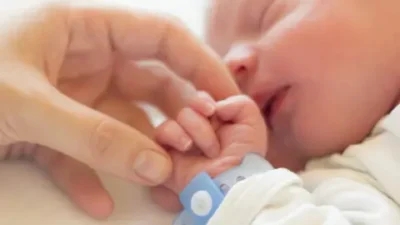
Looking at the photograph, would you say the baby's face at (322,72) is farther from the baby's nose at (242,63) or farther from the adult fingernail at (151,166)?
the adult fingernail at (151,166)

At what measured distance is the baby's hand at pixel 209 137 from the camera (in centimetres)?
65

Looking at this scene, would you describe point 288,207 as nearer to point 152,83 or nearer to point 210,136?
point 210,136

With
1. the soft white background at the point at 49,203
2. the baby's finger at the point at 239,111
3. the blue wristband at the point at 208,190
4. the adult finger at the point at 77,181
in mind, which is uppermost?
the baby's finger at the point at 239,111

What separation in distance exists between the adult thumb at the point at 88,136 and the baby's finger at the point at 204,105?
8 cm

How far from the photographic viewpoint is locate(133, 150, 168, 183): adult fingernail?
60 cm

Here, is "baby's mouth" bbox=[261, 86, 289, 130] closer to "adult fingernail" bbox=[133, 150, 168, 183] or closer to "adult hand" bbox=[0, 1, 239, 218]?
"adult hand" bbox=[0, 1, 239, 218]

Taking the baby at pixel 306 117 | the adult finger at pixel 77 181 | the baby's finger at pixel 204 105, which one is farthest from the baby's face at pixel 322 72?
the adult finger at pixel 77 181

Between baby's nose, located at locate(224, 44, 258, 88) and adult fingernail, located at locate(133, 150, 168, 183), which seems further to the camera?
baby's nose, located at locate(224, 44, 258, 88)

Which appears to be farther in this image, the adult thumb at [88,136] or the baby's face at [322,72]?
the baby's face at [322,72]

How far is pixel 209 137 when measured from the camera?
65 cm

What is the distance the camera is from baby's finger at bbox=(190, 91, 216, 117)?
0.66 meters

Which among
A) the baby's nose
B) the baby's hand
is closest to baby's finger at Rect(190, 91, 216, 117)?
the baby's hand

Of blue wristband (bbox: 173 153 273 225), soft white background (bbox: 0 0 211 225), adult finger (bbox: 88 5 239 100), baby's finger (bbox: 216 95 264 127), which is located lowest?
soft white background (bbox: 0 0 211 225)

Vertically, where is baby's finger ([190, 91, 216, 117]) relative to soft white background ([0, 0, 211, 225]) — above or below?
above
